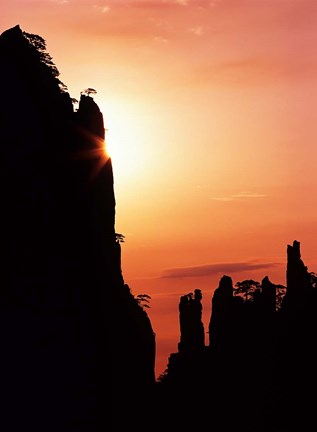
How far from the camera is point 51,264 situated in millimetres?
53906

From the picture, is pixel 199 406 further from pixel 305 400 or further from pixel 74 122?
pixel 74 122

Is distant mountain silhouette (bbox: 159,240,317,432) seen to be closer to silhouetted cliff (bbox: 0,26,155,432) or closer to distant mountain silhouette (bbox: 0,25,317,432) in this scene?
distant mountain silhouette (bbox: 0,25,317,432)

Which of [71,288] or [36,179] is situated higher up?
[36,179]

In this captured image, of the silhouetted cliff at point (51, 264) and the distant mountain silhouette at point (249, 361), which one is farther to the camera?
the distant mountain silhouette at point (249, 361)

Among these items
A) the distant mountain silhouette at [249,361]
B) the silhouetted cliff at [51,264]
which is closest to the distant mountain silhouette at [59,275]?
the silhouetted cliff at [51,264]

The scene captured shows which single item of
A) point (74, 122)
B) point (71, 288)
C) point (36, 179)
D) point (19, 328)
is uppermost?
point (74, 122)

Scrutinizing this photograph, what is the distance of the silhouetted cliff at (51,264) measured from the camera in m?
50.1

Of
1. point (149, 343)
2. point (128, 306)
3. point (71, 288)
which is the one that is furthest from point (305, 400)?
point (71, 288)

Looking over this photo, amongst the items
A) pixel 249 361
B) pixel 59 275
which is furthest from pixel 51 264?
pixel 249 361

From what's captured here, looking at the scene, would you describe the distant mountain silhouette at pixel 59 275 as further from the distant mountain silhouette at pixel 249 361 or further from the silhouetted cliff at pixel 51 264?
the distant mountain silhouette at pixel 249 361

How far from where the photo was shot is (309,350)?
4742 inches

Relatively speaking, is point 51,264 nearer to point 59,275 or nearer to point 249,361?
Answer: point 59,275

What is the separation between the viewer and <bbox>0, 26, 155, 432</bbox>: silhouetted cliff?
5009 centimetres

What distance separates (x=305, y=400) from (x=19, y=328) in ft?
237
